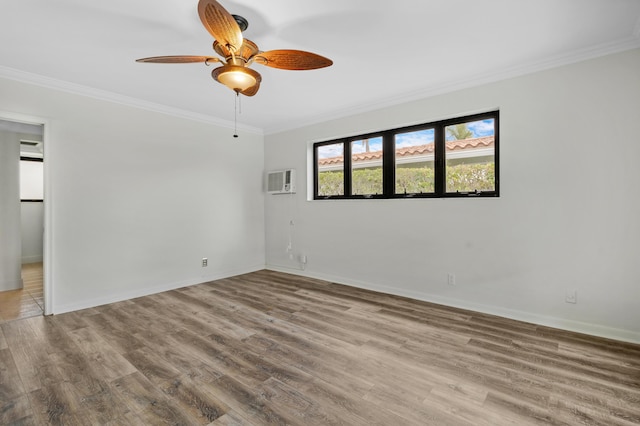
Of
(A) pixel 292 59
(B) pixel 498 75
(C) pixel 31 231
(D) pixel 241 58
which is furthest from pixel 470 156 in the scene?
(C) pixel 31 231

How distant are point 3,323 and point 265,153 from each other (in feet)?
13.1

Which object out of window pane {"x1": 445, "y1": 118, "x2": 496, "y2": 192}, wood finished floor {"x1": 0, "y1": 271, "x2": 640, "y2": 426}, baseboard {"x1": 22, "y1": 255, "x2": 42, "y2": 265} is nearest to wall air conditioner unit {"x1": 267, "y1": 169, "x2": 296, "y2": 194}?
wood finished floor {"x1": 0, "y1": 271, "x2": 640, "y2": 426}

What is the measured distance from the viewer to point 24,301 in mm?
3691

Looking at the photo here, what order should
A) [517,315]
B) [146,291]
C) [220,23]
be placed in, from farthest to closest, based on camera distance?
[146,291] < [517,315] < [220,23]

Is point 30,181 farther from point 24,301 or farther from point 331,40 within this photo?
point 331,40

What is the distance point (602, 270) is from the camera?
103 inches

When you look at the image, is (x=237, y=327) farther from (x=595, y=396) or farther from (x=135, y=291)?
(x=595, y=396)

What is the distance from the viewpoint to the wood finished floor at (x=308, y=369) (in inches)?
66.3

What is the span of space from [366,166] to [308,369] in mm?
2955

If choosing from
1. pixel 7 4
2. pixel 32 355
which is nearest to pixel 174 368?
pixel 32 355

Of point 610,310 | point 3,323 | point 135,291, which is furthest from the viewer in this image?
point 135,291

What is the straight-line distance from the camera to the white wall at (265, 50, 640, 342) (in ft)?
8.32

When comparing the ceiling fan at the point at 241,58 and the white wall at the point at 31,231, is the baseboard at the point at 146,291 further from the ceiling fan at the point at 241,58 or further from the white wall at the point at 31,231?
the white wall at the point at 31,231

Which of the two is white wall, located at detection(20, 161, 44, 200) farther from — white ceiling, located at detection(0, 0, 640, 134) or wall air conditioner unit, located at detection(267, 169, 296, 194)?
wall air conditioner unit, located at detection(267, 169, 296, 194)
